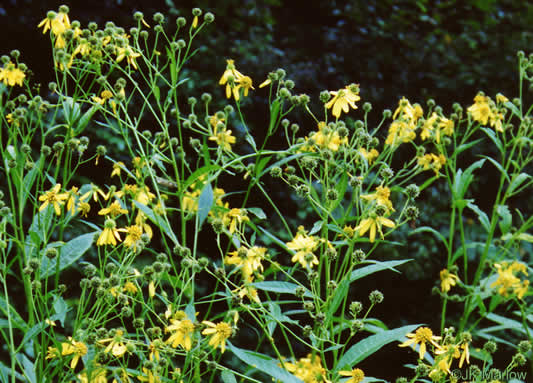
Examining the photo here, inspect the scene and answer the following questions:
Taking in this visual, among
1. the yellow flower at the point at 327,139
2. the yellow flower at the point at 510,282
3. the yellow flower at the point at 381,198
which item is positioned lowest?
the yellow flower at the point at 510,282

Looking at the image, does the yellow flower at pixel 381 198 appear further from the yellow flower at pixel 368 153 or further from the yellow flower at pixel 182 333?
the yellow flower at pixel 182 333

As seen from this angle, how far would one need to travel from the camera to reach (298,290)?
57.0 inches

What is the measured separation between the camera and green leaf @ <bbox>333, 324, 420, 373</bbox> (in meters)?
1.46

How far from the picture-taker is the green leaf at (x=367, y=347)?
1.46 meters

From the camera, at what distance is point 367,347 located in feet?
4.91

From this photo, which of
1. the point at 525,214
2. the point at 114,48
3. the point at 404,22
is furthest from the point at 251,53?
the point at 114,48

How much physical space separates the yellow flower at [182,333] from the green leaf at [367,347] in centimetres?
33

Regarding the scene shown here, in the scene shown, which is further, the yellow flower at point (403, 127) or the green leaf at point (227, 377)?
the yellow flower at point (403, 127)

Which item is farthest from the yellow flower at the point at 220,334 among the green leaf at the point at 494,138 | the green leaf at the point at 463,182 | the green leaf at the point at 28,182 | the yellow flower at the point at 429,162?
the green leaf at the point at 494,138

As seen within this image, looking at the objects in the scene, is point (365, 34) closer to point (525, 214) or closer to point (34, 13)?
point (525, 214)

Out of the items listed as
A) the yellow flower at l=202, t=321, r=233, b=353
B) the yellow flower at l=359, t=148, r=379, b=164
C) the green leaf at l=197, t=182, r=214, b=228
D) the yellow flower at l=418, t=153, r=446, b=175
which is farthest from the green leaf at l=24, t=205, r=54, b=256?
the yellow flower at l=418, t=153, r=446, b=175

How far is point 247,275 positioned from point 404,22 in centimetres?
370

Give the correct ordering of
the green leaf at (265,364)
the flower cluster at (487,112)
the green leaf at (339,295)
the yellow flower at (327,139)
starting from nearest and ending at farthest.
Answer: the green leaf at (265,364), the green leaf at (339,295), the yellow flower at (327,139), the flower cluster at (487,112)

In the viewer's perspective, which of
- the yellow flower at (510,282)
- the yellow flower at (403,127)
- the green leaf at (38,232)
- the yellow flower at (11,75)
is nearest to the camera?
the green leaf at (38,232)
